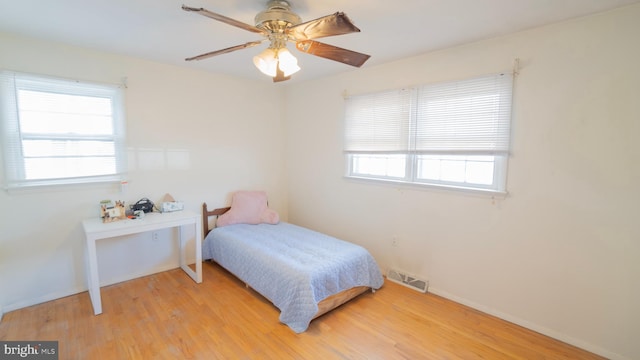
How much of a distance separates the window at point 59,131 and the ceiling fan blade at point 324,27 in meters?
2.27

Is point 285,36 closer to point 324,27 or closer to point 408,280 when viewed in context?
point 324,27

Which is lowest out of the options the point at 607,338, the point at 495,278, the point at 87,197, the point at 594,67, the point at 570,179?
the point at 607,338

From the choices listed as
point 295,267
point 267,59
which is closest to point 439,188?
point 295,267

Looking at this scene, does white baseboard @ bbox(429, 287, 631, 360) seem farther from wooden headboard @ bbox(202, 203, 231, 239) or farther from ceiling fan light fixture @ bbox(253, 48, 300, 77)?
wooden headboard @ bbox(202, 203, 231, 239)

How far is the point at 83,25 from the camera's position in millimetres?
2197

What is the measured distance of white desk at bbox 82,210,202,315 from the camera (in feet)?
8.02

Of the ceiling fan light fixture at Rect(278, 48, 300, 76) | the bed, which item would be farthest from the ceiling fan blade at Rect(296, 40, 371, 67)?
the bed

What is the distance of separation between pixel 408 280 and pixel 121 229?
282 cm

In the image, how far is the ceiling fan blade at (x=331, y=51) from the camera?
6.06ft

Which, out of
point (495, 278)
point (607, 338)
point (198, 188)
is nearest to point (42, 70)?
point (198, 188)

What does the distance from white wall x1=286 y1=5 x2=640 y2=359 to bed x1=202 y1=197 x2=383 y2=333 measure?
707 mm

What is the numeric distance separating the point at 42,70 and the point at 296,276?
9.49 feet

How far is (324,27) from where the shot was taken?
155cm

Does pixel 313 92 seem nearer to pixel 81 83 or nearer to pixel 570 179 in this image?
pixel 81 83
